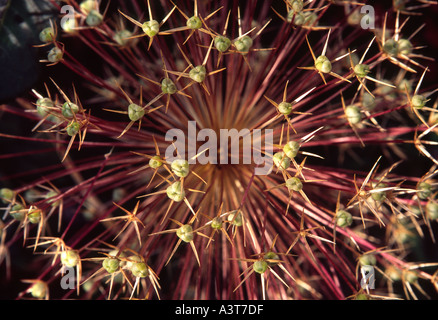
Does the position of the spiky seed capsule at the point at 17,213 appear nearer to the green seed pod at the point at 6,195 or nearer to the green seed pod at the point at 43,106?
the green seed pod at the point at 6,195

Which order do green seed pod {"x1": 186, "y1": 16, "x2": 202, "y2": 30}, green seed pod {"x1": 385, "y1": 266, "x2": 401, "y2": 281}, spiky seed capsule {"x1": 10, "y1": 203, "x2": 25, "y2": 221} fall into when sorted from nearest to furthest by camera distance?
green seed pod {"x1": 186, "y1": 16, "x2": 202, "y2": 30}, spiky seed capsule {"x1": 10, "y1": 203, "x2": 25, "y2": 221}, green seed pod {"x1": 385, "y1": 266, "x2": 401, "y2": 281}

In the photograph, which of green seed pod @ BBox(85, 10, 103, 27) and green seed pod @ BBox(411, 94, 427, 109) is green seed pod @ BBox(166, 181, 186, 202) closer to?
green seed pod @ BBox(85, 10, 103, 27)

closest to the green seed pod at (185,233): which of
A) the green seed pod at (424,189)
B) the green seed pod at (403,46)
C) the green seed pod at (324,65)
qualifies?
the green seed pod at (324,65)

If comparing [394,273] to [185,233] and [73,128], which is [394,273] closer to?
[185,233]

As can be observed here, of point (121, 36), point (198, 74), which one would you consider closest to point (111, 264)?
point (198, 74)

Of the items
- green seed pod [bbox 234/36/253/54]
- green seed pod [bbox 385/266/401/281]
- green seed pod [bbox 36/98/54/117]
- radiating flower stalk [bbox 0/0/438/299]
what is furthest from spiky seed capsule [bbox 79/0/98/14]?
green seed pod [bbox 385/266/401/281]
